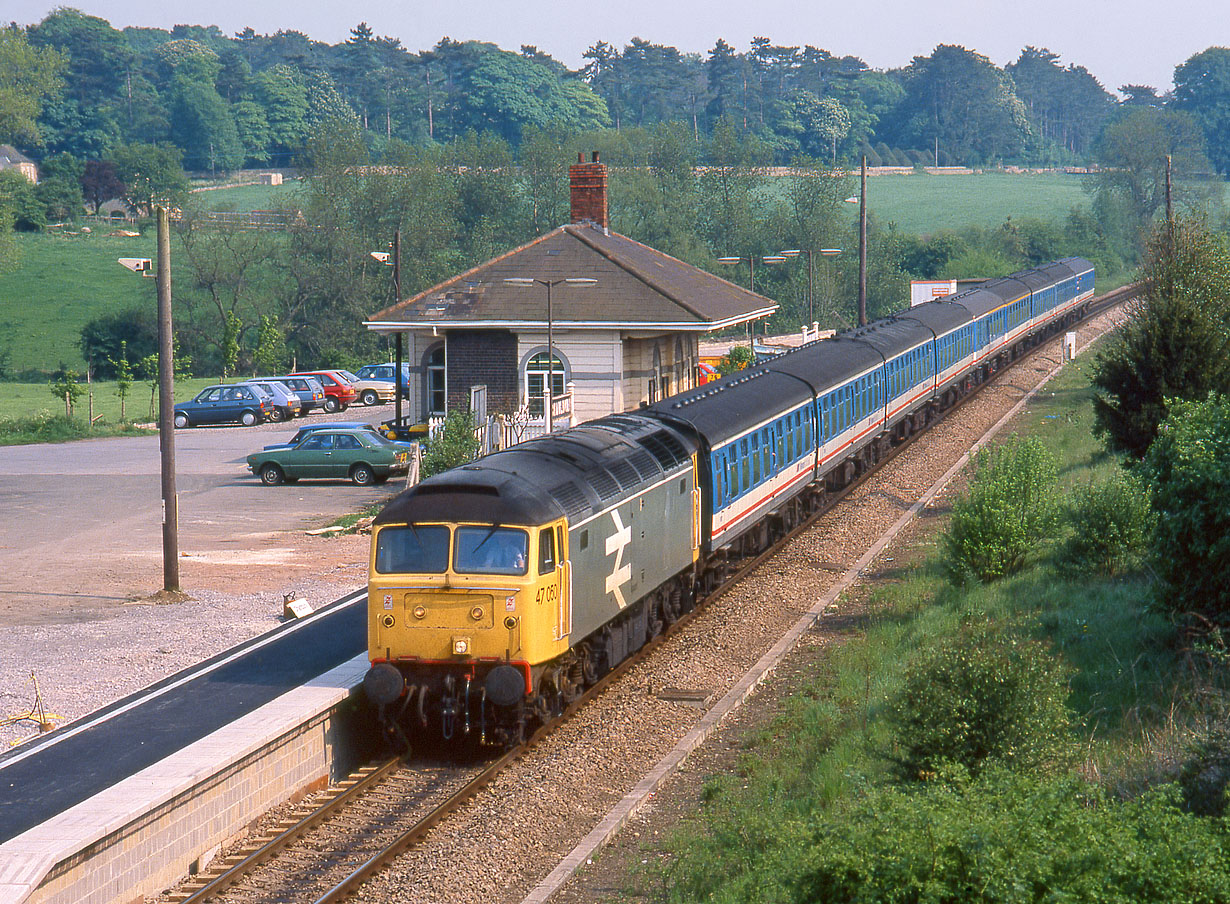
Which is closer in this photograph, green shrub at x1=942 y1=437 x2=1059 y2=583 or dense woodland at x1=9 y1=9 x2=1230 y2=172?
green shrub at x1=942 y1=437 x2=1059 y2=583

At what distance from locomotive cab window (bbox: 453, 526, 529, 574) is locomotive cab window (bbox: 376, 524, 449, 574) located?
145 mm

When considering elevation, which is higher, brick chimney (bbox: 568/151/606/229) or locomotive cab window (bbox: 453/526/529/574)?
Result: brick chimney (bbox: 568/151/606/229)

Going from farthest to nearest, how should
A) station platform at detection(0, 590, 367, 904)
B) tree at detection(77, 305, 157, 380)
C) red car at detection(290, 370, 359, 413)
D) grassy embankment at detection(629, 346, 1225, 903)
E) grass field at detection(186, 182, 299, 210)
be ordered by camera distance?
1. grass field at detection(186, 182, 299, 210)
2. tree at detection(77, 305, 157, 380)
3. red car at detection(290, 370, 359, 413)
4. station platform at detection(0, 590, 367, 904)
5. grassy embankment at detection(629, 346, 1225, 903)

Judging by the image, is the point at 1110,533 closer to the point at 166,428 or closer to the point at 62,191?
the point at 166,428

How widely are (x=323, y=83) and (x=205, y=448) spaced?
366 feet

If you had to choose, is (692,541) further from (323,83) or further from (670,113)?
(670,113)

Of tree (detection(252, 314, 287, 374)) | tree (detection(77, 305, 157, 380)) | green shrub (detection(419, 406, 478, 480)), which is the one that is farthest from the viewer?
tree (detection(77, 305, 157, 380))

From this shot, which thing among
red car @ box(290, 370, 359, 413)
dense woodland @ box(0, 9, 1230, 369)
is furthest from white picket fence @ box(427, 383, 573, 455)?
dense woodland @ box(0, 9, 1230, 369)

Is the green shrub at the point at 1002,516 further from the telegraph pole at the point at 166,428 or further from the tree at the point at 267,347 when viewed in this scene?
the tree at the point at 267,347

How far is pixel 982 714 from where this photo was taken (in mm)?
9703

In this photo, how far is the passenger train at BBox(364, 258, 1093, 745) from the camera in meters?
12.5

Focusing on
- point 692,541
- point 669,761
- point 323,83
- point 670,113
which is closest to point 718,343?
point 692,541

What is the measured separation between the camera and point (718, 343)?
2835 inches

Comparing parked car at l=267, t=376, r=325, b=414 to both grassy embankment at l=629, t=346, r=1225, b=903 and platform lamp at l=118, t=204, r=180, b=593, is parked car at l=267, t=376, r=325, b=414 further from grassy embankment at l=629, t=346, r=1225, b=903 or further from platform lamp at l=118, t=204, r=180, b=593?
grassy embankment at l=629, t=346, r=1225, b=903
